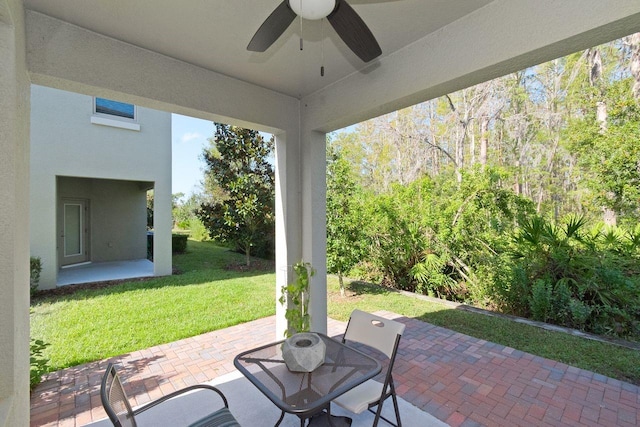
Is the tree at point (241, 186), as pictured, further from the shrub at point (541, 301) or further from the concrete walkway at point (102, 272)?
the shrub at point (541, 301)

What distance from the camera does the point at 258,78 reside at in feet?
11.2

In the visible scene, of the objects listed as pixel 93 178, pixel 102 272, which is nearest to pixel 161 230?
pixel 102 272

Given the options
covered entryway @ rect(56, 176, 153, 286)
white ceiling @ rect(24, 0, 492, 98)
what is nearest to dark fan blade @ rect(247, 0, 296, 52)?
white ceiling @ rect(24, 0, 492, 98)

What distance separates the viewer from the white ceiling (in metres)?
2.23

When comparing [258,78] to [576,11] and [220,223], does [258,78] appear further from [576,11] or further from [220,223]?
[220,223]

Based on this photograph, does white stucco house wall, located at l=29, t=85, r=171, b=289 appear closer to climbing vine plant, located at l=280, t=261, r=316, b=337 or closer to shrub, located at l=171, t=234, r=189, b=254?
shrub, located at l=171, t=234, r=189, b=254

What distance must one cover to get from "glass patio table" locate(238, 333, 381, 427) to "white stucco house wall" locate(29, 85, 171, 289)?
24.8 feet

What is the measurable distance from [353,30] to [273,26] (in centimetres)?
53

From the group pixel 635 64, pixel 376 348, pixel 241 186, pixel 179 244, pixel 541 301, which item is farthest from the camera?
pixel 179 244

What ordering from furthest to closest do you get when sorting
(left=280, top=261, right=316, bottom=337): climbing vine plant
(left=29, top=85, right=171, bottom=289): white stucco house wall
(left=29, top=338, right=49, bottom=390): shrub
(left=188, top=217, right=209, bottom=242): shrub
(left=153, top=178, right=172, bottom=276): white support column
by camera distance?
(left=188, top=217, right=209, bottom=242): shrub → (left=153, top=178, right=172, bottom=276): white support column → (left=29, top=85, right=171, bottom=289): white stucco house wall → (left=280, top=261, right=316, bottom=337): climbing vine plant → (left=29, top=338, right=49, bottom=390): shrub

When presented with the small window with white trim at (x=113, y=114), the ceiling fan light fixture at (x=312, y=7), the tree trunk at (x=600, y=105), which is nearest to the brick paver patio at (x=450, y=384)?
the ceiling fan light fixture at (x=312, y=7)

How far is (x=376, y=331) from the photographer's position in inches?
104

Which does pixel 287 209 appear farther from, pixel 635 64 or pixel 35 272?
pixel 635 64

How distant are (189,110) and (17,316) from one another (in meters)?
2.25
